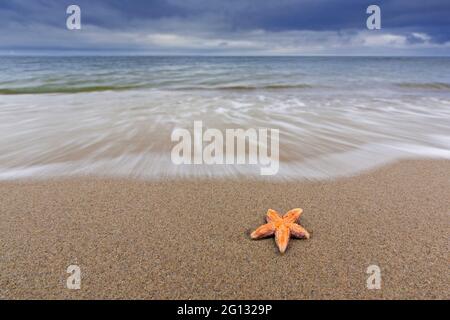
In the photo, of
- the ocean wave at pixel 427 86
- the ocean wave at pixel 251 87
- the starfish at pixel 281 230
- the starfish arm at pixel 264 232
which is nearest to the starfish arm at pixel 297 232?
the starfish at pixel 281 230

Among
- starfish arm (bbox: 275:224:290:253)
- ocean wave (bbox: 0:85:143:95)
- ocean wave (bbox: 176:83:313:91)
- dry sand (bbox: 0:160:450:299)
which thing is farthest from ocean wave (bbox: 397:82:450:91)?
starfish arm (bbox: 275:224:290:253)

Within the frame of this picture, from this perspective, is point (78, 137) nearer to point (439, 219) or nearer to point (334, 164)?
point (334, 164)

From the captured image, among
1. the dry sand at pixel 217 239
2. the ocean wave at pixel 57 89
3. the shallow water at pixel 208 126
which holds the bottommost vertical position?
the dry sand at pixel 217 239

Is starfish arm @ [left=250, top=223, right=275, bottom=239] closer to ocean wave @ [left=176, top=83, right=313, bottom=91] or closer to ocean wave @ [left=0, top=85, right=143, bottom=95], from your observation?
ocean wave @ [left=176, top=83, right=313, bottom=91]

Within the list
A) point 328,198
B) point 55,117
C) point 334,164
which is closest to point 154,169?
point 328,198

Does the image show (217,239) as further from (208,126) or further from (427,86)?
(427,86)

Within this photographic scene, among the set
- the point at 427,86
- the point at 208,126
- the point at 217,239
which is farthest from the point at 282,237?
the point at 427,86

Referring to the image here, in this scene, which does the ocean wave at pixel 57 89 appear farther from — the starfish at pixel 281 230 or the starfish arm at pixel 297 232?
the starfish arm at pixel 297 232
